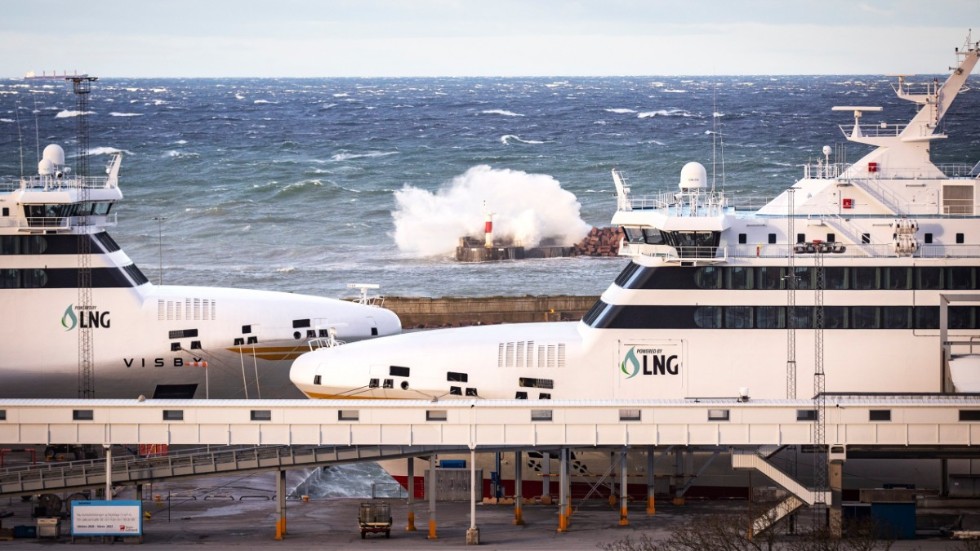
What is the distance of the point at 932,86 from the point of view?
43.1 metres

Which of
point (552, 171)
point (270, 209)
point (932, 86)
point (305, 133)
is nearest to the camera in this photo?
point (932, 86)

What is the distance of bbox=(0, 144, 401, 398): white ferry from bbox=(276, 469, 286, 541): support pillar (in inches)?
394

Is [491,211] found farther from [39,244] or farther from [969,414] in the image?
[969,414]

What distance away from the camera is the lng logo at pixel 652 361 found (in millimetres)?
40188

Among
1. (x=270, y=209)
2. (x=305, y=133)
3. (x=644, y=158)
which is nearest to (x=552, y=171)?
(x=644, y=158)

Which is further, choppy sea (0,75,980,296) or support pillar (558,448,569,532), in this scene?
choppy sea (0,75,980,296)

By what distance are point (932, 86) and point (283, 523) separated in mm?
21034

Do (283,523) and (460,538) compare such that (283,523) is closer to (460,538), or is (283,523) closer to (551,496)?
(460,538)

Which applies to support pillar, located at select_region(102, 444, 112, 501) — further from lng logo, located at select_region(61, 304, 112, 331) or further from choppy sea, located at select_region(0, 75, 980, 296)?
choppy sea, located at select_region(0, 75, 980, 296)

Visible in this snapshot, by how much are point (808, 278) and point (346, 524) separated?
514 inches

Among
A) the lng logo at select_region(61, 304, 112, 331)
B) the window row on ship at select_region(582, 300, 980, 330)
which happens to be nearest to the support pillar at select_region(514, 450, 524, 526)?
the window row on ship at select_region(582, 300, 980, 330)

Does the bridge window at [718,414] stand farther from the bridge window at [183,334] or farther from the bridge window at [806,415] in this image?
the bridge window at [183,334]

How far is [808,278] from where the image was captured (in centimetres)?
4019

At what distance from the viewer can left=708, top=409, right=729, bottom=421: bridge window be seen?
36031 mm
